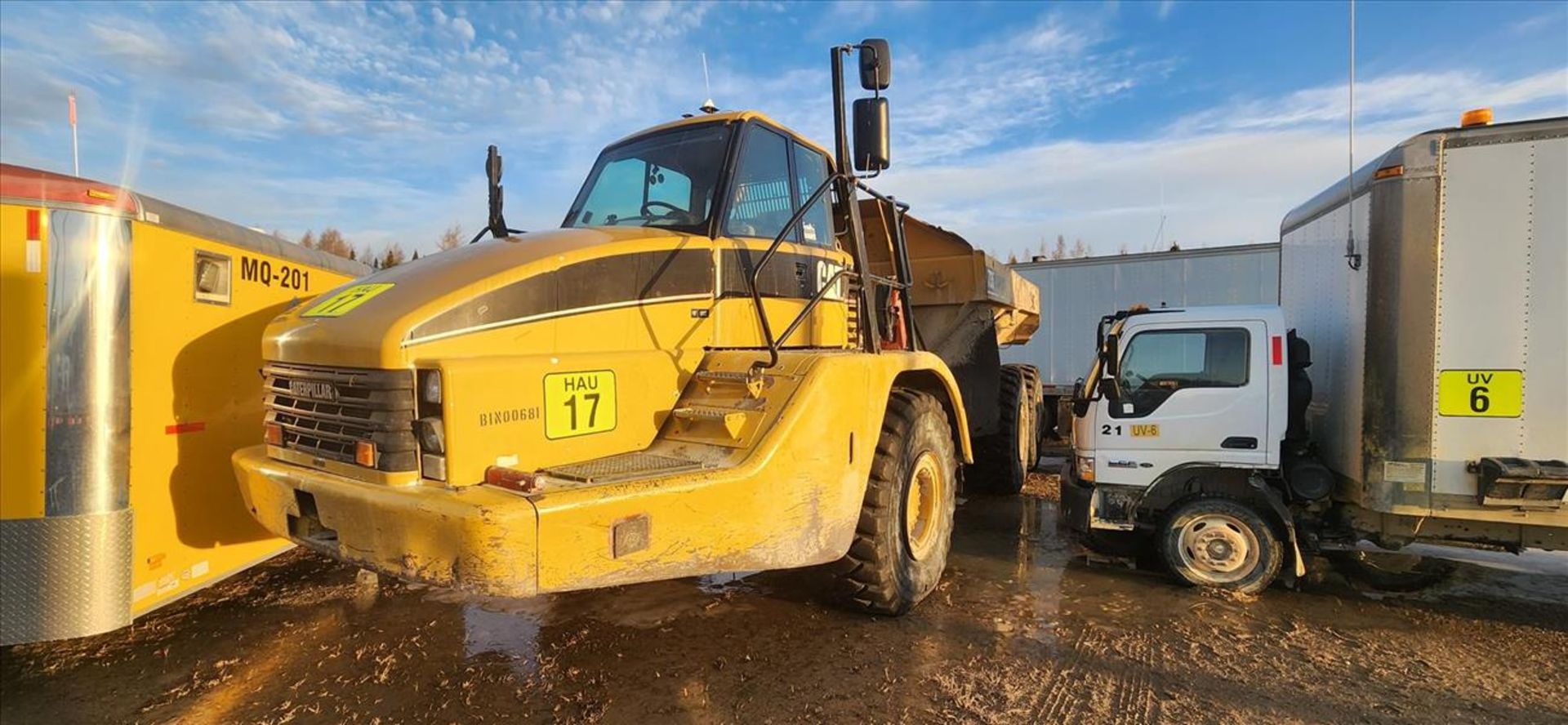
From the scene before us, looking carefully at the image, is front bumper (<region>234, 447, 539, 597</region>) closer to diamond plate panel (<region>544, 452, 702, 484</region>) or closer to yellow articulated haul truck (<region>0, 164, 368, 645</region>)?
diamond plate panel (<region>544, 452, 702, 484</region>)

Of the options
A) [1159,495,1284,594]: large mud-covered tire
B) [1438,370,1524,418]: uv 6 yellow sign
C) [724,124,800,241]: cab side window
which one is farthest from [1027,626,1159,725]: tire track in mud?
[724,124,800,241]: cab side window

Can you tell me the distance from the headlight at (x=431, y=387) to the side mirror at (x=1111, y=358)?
4531 millimetres

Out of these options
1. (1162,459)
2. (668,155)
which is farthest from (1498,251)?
(668,155)

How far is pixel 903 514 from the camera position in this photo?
442cm

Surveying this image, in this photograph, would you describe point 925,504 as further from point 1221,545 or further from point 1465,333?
point 1465,333

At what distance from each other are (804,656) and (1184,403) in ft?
10.7

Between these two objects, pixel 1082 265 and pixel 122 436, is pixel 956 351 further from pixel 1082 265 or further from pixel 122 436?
pixel 1082 265

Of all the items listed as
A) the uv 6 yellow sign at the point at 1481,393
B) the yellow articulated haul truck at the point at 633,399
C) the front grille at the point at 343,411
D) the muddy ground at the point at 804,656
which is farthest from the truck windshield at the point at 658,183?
the uv 6 yellow sign at the point at 1481,393

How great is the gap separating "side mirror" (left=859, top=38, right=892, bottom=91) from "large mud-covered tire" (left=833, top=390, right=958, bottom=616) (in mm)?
1774

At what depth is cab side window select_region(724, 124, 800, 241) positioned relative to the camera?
4145 mm

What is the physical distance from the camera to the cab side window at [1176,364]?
17.5 ft

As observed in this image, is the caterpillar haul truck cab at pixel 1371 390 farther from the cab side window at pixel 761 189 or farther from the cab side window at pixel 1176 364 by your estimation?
the cab side window at pixel 761 189

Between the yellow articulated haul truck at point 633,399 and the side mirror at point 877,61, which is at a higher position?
the side mirror at point 877,61

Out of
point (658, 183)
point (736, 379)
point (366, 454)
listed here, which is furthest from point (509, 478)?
point (658, 183)
